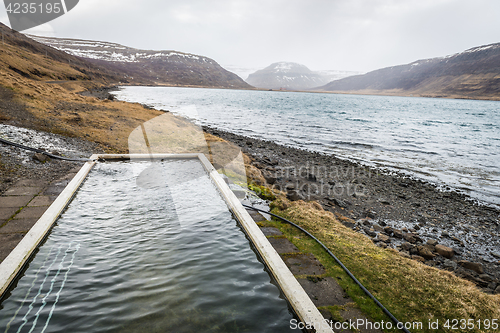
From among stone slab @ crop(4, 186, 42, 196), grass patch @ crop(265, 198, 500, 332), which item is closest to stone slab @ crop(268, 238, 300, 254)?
grass patch @ crop(265, 198, 500, 332)

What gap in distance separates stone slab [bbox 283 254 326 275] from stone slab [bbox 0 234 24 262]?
4362 millimetres

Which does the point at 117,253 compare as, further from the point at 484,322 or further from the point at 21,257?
the point at 484,322

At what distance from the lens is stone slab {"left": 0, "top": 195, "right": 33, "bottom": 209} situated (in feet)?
17.2

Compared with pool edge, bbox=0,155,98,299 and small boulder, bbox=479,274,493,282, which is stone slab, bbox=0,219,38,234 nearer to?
pool edge, bbox=0,155,98,299

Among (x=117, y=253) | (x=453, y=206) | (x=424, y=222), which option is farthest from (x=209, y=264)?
(x=453, y=206)

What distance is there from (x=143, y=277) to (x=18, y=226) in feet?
8.96

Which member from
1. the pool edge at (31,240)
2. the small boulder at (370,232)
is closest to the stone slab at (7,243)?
the pool edge at (31,240)

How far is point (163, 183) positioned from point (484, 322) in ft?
25.3

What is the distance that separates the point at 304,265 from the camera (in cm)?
403

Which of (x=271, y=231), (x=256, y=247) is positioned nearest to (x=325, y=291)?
(x=256, y=247)

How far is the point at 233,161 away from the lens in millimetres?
10812

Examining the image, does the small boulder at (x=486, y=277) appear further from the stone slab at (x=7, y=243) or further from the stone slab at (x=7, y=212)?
the stone slab at (x=7, y=212)

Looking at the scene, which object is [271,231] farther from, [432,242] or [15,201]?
[15,201]

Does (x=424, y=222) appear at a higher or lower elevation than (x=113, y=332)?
lower
